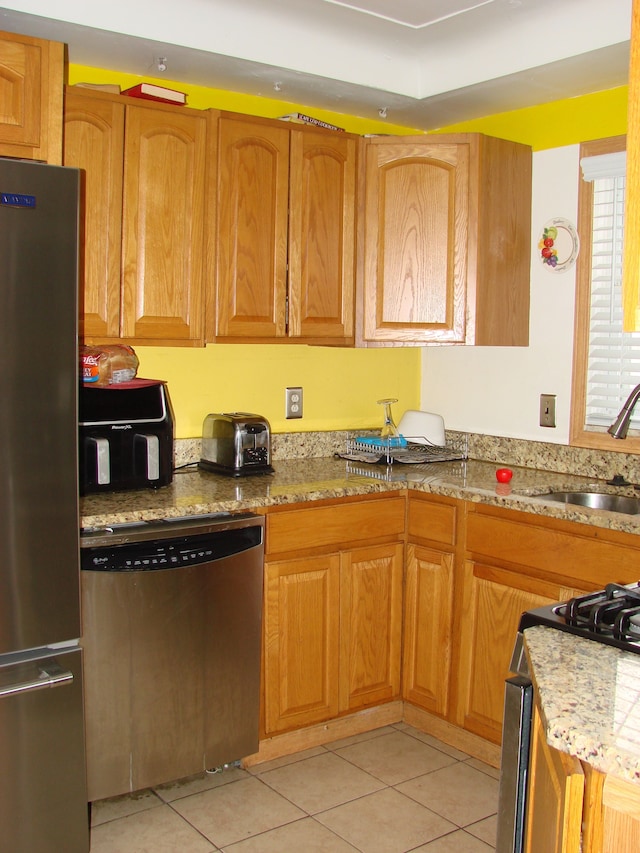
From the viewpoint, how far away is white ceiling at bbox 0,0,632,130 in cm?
267

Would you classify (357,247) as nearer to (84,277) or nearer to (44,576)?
(84,277)

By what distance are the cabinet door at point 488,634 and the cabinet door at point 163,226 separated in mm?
1246

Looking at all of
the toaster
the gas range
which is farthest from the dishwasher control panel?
the gas range

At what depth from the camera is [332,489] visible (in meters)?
2.84

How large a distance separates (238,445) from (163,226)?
30.3 inches

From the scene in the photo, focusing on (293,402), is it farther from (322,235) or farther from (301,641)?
(301,641)

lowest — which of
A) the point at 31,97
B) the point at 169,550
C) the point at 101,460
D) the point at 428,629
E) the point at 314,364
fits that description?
the point at 428,629

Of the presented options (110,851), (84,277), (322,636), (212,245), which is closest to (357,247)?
(212,245)

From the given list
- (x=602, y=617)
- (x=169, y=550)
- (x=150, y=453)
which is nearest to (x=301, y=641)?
(x=169, y=550)

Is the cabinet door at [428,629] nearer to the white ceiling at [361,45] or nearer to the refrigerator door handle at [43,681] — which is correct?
the refrigerator door handle at [43,681]

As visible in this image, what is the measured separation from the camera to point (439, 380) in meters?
3.79

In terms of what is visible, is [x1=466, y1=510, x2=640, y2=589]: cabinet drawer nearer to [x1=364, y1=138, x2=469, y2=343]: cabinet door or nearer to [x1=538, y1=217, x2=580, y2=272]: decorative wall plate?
[x1=364, y1=138, x2=469, y2=343]: cabinet door

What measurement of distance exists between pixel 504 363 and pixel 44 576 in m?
2.07

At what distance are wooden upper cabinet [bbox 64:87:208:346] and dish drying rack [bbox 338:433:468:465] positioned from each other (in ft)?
2.78
